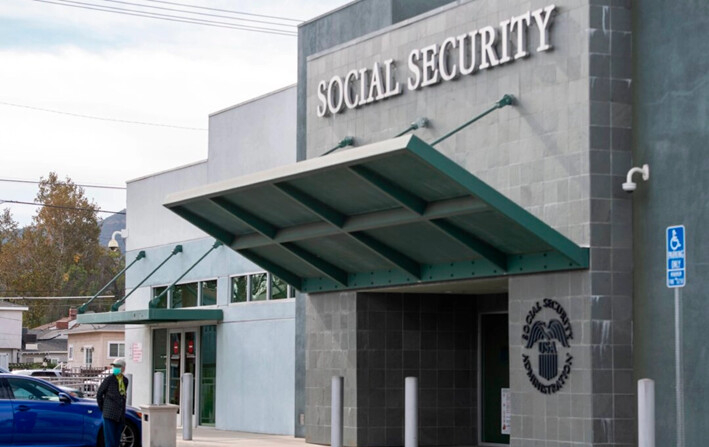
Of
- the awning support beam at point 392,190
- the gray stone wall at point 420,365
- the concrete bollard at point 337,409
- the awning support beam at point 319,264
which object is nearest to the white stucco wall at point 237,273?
the gray stone wall at point 420,365

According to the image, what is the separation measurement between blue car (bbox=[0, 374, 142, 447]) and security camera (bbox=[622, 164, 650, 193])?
32.2 ft

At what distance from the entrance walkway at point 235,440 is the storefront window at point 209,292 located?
3786mm

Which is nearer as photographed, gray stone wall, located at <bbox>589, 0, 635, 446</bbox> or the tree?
gray stone wall, located at <bbox>589, 0, 635, 446</bbox>

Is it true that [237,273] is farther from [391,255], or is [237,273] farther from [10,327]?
[10,327]

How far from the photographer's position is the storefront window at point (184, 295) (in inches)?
1283

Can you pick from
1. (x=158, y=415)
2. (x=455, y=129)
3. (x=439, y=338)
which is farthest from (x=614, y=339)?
(x=158, y=415)

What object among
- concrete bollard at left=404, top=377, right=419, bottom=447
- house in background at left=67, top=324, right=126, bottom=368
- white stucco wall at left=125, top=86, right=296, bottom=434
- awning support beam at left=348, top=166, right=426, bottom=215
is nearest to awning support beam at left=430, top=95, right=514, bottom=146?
awning support beam at left=348, top=166, right=426, bottom=215

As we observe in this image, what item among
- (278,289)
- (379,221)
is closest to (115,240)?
(278,289)

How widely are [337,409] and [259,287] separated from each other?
980 cm

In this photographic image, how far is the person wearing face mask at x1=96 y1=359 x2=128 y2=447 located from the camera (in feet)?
63.8

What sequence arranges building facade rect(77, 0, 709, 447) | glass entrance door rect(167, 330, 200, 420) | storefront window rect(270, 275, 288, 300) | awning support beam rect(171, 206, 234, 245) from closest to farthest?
building facade rect(77, 0, 709, 447) < awning support beam rect(171, 206, 234, 245) < storefront window rect(270, 275, 288, 300) < glass entrance door rect(167, 330, 200, 420)

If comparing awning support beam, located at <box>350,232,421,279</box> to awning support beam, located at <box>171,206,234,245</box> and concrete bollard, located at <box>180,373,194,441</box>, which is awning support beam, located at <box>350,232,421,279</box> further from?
concrete bollard, located at <box>180,373,194,441</box>

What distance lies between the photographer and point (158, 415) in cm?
2167

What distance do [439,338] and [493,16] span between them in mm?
6656
